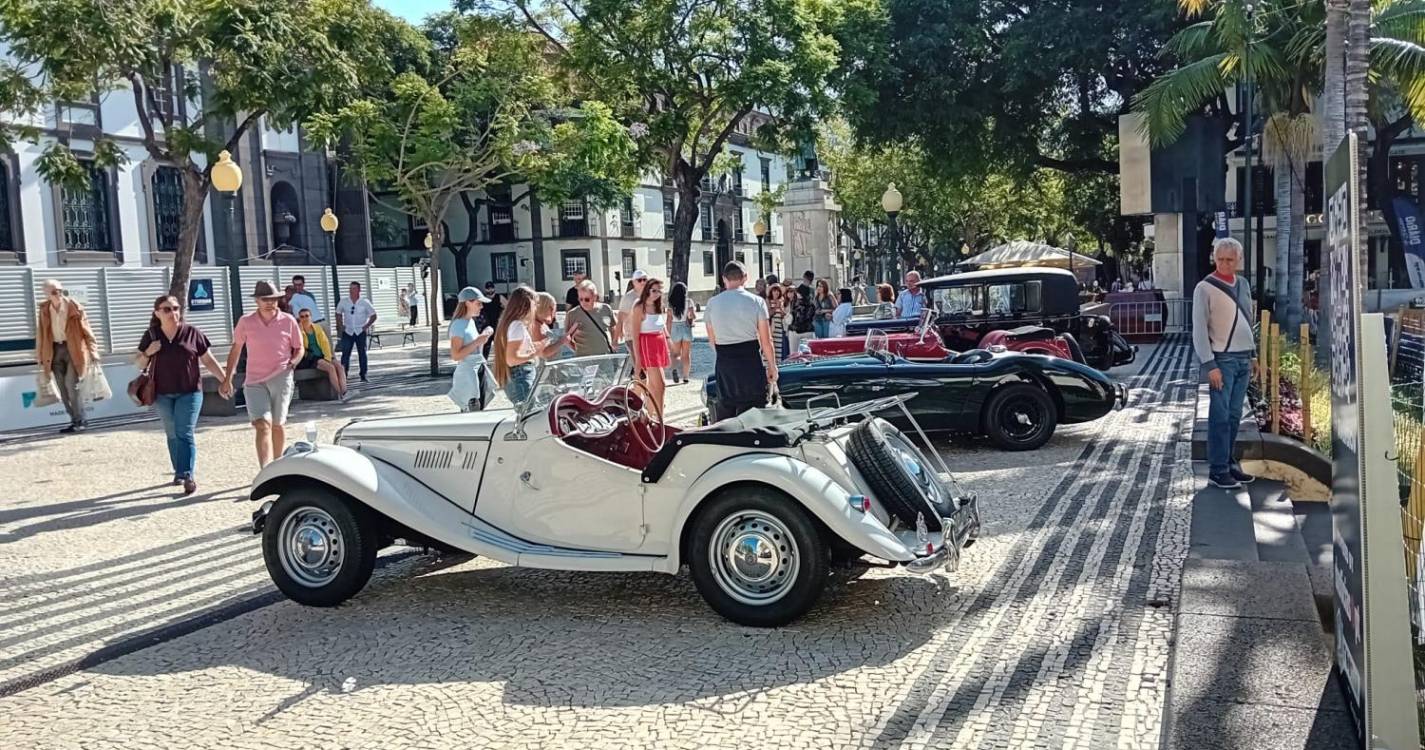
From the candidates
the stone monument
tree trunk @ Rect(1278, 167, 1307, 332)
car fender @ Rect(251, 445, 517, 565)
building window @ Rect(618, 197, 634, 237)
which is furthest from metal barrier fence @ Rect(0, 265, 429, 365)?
building window @ Rect(618, 197, 634, 237)

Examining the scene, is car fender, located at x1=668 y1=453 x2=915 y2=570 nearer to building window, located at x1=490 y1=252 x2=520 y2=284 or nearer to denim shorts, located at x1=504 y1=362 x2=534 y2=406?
denim shorts, located at x1=504 y1=362 x2=534 y2=406

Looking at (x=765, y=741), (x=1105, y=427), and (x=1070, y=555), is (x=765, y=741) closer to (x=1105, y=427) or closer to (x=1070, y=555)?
(x=1070, y=555)

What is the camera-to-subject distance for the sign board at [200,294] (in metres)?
25.9

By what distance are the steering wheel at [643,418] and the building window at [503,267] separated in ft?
176

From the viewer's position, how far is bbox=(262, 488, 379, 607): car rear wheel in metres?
5.65

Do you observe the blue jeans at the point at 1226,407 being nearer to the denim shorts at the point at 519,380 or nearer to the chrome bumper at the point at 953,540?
the chrome bumper at the point at 953,540

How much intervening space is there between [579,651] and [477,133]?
1596 cm

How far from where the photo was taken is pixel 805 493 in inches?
195

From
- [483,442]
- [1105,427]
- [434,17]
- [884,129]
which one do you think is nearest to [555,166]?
[884,129]

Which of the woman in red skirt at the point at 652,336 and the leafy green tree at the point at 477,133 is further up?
the leafy green tree at the point at 477,133

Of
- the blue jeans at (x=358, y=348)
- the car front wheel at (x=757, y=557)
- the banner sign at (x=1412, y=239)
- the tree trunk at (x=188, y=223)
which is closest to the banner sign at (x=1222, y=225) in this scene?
the banner sign at (x=1412, y=239)

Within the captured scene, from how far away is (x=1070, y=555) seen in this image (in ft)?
21.0

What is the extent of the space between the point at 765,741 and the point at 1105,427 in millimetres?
8096

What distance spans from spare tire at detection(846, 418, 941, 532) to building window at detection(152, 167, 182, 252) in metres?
33.7
